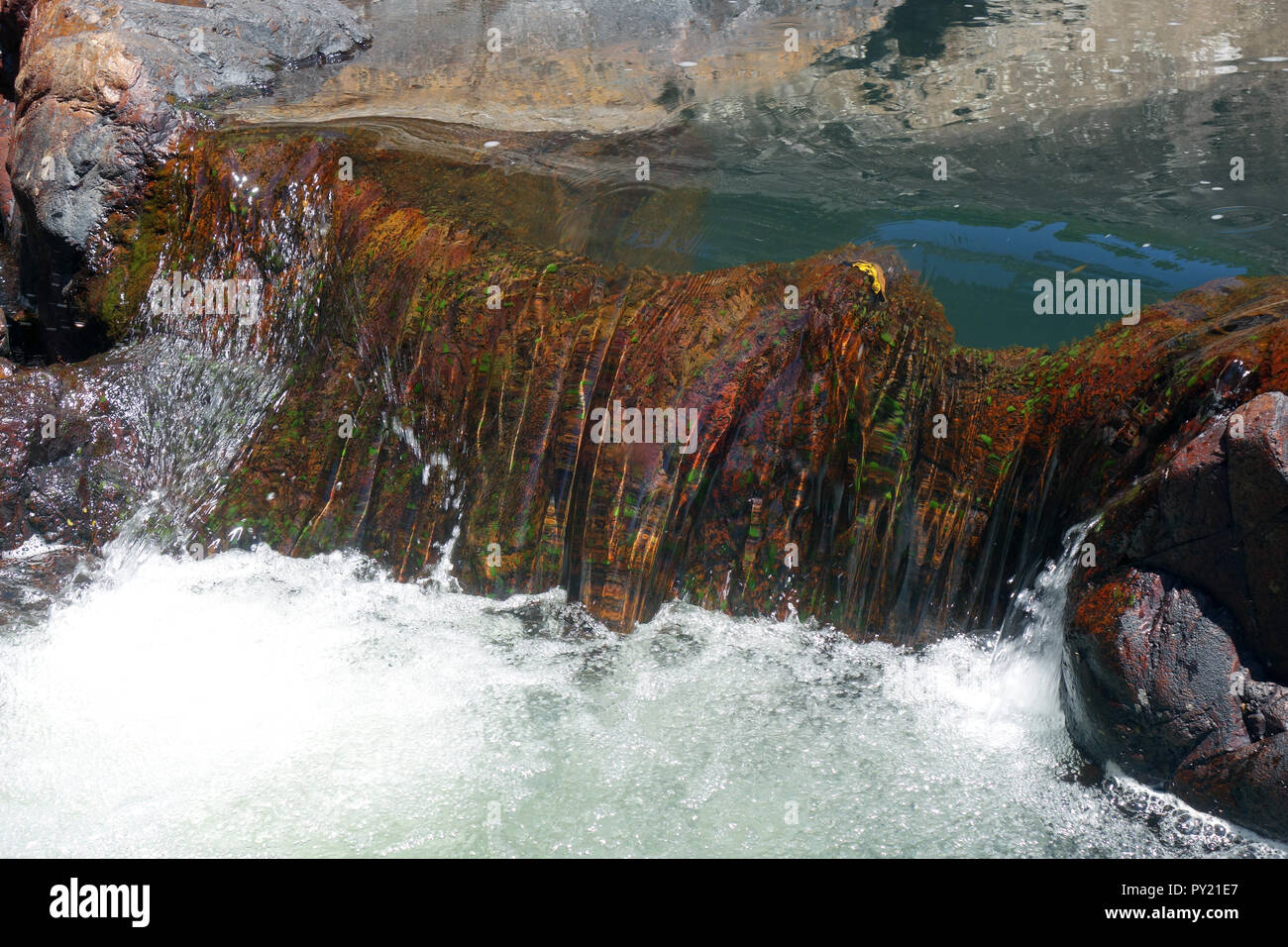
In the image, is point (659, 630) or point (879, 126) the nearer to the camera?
point (659, 630)

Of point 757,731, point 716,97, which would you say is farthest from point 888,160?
point 757,731

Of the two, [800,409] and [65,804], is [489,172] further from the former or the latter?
[65,804]

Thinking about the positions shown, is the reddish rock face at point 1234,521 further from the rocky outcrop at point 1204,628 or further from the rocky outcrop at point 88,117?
the rocky outcrop at point 88,117

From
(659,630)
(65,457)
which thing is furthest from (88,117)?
(659,630)

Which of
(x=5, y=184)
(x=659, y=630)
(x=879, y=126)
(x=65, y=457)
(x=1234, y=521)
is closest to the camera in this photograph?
(x=1234, y=521)

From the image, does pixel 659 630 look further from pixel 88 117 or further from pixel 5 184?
pixel 5 184

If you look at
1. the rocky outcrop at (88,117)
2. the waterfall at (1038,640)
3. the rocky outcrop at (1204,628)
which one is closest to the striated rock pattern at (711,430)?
the waterfall at (1038,640)
